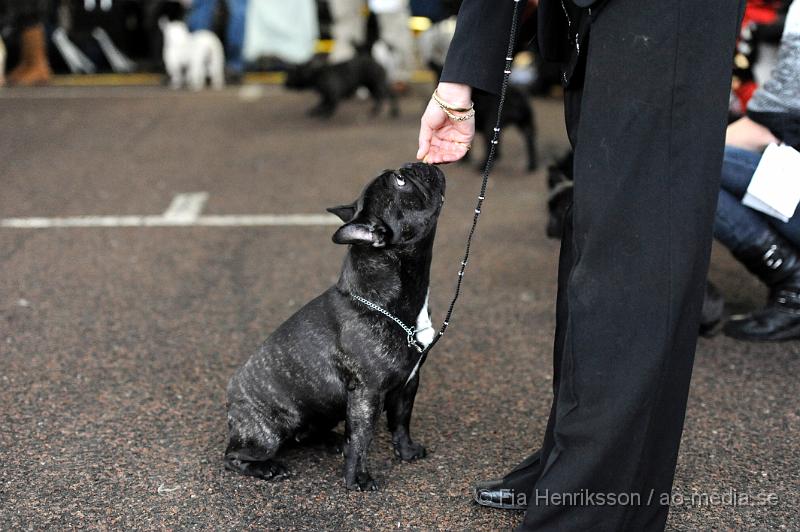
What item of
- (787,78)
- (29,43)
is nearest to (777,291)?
(787,78)

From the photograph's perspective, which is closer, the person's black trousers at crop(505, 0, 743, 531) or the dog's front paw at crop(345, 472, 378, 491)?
the person's black trousers at crop(505, 0, 743, 531)

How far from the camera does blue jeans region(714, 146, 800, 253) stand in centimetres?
392

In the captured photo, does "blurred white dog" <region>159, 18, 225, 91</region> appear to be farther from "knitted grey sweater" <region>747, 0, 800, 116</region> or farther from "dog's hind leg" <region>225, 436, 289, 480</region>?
"dog's hind leg" <region>225, 436, 289, 480</region>

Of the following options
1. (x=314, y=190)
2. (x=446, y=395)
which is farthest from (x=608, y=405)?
(x=314, y=190)

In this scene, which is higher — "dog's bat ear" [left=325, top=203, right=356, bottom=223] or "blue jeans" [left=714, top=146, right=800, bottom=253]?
"dog's bat ear" [left=325, top=203, right=356, bottom=223]

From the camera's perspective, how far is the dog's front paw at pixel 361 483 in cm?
283

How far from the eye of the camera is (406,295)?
9.04 feet

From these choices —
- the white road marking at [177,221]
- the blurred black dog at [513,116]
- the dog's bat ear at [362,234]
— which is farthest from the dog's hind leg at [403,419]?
the blurred black dog at [513,116]

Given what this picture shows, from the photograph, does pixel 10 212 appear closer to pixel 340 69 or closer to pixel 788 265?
pixel 340 69

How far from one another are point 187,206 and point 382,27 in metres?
5.96

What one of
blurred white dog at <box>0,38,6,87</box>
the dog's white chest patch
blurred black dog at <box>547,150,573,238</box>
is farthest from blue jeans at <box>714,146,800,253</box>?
blurred white dog at <box>0,38,6,87</box>

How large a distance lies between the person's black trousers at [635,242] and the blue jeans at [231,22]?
34.3 feet

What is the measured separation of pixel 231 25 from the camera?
12258 mm

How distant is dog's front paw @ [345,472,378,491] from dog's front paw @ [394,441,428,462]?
0.70 feet
